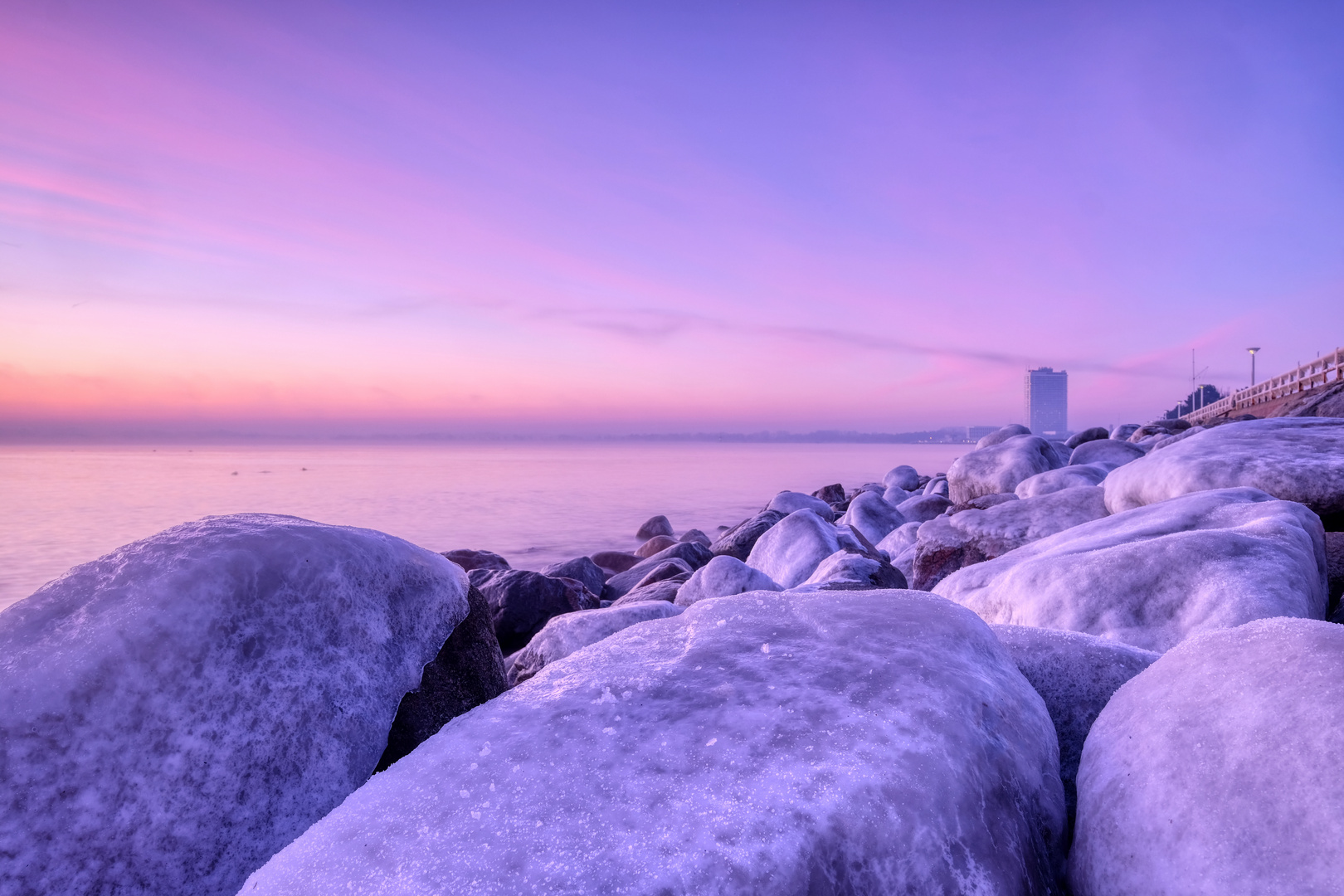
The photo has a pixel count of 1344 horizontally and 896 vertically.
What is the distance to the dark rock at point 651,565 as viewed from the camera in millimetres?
10305

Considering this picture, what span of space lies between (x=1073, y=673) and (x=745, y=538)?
8.52 m

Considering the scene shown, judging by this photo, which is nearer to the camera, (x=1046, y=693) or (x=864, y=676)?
(x=864, y=676)

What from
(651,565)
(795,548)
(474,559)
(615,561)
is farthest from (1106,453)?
(474,559)

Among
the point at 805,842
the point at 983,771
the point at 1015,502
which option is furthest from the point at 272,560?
the point at 1015,502

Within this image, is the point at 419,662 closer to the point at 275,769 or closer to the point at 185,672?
the point at 275,769

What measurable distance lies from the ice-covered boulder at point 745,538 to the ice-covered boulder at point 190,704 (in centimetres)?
836

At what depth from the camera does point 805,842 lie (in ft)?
4.50

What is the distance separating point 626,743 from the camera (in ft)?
5.39

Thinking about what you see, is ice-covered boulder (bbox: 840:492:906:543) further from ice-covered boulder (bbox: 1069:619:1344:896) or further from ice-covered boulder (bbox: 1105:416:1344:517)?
ice-covered boulder (bbox: 1069:619:1344:896)

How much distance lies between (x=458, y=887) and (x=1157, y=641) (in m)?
3.24

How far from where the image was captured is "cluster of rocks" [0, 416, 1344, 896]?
1379mm

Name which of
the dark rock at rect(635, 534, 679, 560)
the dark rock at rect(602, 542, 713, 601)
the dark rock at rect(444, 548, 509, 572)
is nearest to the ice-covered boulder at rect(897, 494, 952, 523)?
the dark rock at rect(602, 542, 713, 601)

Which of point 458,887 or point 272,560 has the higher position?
point 272,560

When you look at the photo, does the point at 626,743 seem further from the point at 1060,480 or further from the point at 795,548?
the point at 1060,480
